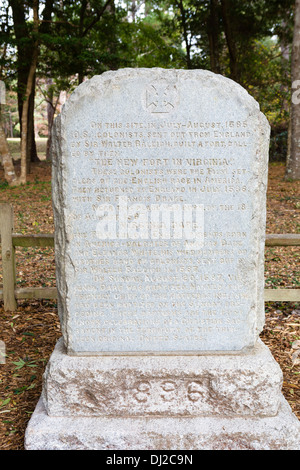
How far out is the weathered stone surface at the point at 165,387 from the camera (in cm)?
311

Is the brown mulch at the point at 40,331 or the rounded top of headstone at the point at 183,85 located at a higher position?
the rounded top of headstone at the point at 183,85

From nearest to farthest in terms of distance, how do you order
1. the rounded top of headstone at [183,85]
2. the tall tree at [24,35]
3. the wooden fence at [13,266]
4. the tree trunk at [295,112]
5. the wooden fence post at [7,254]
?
the rounded top of headstone at [183,85] < the wooden fence at [13,266] < the wooden fence post at [7,254] < the tree trunk at [295,112] < the tall tree at [24,35]

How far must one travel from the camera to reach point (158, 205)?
309 centimetres

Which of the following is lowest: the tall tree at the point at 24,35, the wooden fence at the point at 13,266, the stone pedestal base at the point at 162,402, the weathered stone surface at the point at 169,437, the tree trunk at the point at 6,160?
the weathered stone surface at the point at 169,437

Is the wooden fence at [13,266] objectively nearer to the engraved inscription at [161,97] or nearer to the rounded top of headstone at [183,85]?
the rounded top of headstone at [183,85]

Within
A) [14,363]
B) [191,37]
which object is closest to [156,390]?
[14,363]

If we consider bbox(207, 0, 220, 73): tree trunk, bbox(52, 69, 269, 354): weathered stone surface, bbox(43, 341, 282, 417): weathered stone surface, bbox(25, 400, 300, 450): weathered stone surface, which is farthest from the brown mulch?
bbox(207, 0, 220, 73): tree trunk

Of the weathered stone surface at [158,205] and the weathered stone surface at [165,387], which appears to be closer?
the weathered stone surface at [158,205]

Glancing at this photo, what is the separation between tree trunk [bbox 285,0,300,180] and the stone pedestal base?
351 inches

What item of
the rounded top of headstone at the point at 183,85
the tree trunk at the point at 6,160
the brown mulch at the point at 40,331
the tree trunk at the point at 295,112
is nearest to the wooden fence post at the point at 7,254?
the brown mulch at the point at 40,331

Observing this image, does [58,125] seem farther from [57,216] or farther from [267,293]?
[267,293]

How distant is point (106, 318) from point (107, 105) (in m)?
1.52

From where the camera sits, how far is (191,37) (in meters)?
18.5

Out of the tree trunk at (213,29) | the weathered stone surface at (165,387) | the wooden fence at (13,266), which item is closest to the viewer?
the weathered stone surface at (165,387)
